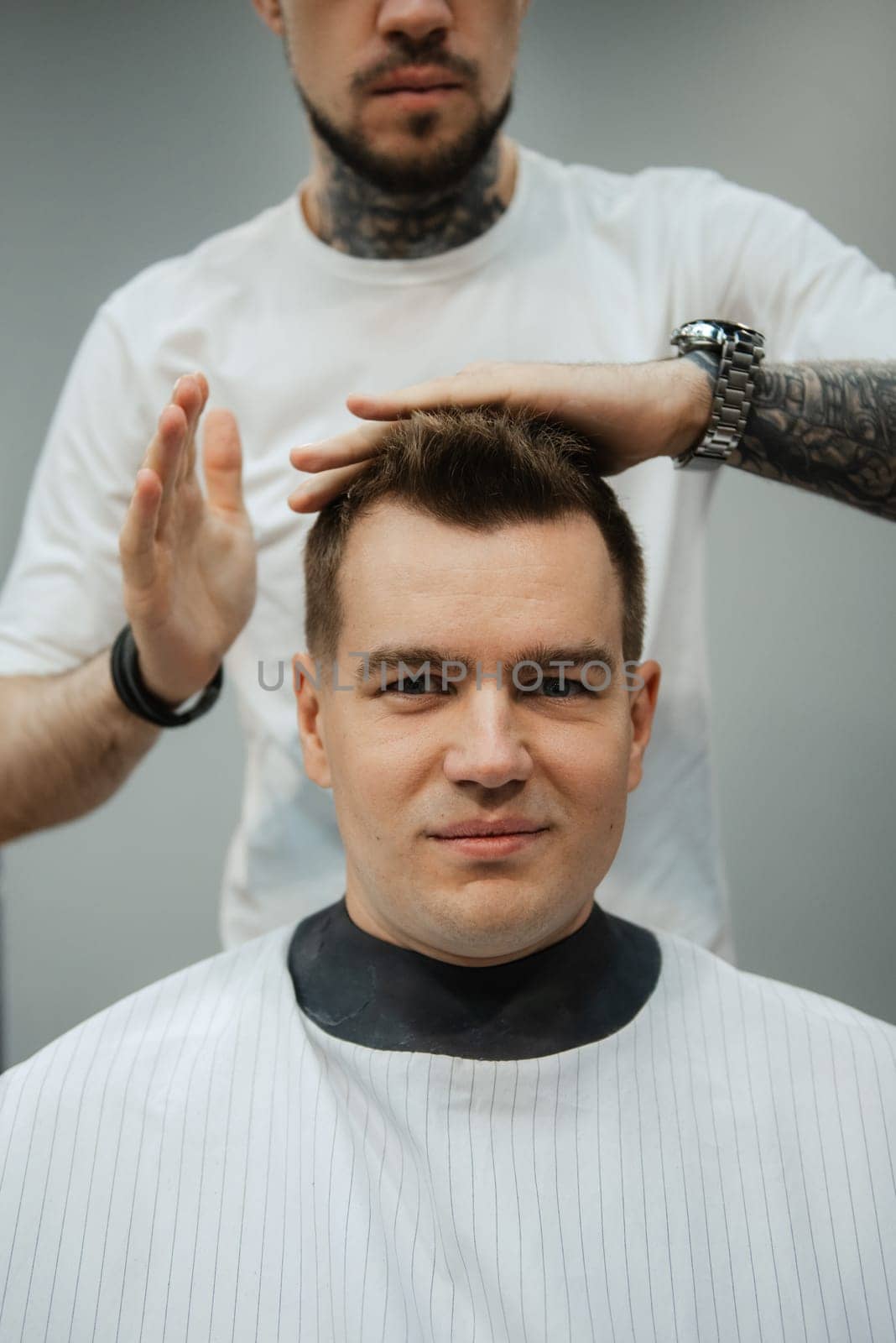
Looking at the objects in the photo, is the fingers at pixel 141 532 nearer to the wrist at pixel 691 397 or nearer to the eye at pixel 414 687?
the eye at pixel 414 687

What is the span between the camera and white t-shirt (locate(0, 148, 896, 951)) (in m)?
1.97

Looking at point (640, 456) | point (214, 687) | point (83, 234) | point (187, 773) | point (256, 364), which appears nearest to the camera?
point (640, 456)

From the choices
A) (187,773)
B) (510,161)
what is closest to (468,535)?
(510,161)

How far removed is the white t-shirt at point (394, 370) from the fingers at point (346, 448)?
1.36ft

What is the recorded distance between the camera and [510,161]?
204 cm

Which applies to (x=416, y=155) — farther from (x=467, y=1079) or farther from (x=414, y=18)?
(x=467, y=1079)

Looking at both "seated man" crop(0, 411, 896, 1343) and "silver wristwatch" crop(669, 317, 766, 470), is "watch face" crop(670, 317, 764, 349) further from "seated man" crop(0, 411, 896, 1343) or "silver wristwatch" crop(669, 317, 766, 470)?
"seated man" crop(0, 411, 896, 1343)

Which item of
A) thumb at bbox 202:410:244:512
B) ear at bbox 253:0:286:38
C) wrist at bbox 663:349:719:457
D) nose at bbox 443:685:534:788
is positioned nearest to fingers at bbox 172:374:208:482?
thumb at bbox 202:410:244:512

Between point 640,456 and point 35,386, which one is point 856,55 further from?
point 35,386

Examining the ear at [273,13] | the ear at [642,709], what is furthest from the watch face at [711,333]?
the ear at [273,13]

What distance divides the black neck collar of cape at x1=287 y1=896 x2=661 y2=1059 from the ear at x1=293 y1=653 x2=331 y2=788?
0.21 meters

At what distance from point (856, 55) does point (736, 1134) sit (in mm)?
1724

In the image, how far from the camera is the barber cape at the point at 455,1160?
4.44 feet

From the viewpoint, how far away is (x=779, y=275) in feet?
6.30
